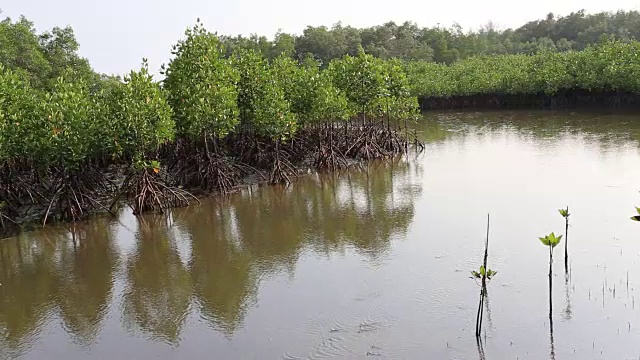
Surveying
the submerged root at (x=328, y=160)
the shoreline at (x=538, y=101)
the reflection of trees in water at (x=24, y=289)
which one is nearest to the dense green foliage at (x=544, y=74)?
the shoreline at (x=538, y=101)

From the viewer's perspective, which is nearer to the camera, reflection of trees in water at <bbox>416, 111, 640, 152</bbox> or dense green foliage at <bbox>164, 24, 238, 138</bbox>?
dense green foliage at <bbox>164, 24, 238, 138</bbox>

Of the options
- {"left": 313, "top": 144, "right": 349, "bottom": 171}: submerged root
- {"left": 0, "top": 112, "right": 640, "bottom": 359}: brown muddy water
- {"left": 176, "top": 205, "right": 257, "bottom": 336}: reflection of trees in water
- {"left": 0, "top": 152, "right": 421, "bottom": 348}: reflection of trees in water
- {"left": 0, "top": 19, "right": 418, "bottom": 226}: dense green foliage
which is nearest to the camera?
{"left": 0, "top": 112, "right": 640, "bottom": 359}: brown muddy water

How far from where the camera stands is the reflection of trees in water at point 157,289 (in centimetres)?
755

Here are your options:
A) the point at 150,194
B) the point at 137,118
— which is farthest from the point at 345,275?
the point at 137,118

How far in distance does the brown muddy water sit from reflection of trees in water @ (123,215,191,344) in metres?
0.03

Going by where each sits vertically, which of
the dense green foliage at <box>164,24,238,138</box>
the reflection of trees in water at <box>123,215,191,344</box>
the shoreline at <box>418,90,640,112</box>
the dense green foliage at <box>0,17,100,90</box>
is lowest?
the reflection of trees in water at <box>123,215,191,344</box>

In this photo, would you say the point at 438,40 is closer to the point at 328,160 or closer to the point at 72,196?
the point at 328,160

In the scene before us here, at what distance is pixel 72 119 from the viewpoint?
1217 centimetres

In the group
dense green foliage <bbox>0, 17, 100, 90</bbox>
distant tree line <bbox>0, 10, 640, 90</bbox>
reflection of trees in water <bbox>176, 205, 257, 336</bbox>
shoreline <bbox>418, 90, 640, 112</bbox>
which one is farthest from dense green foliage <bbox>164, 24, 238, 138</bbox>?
distant tree line <bbox>0, 10, 640, 90</bbox>

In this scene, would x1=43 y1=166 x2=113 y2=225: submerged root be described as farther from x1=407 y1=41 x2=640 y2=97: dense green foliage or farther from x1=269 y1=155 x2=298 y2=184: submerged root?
x1=407 y1=41 x2=640 y2=97: dense green foliage

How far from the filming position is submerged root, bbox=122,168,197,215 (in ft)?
41.7

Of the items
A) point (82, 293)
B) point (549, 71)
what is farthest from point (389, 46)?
point (82, 293)

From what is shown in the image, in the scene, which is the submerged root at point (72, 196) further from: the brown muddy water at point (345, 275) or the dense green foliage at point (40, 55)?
the dense green foliage at point (40, 55)

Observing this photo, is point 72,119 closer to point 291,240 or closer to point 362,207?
point 291,240
